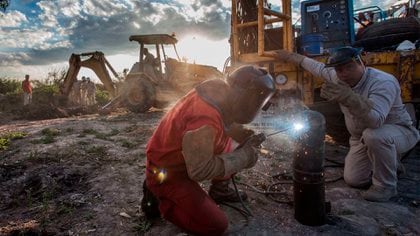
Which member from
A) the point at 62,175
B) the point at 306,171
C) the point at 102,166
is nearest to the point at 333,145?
the point at 306,171

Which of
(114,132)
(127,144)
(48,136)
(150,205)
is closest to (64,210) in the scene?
(150,205)

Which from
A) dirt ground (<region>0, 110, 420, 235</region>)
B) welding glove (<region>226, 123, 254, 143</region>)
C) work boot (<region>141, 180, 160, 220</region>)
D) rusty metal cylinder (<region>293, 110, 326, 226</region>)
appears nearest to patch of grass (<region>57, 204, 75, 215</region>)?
dirt ground (<region>0, 110, 420, 235</region>)

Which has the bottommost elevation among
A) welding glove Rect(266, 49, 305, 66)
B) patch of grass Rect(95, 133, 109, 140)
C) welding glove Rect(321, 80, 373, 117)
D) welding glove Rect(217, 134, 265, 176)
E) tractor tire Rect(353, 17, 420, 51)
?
patch of grass Rect(95, 133, 109, 140)

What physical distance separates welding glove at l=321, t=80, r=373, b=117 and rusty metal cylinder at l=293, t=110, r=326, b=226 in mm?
447

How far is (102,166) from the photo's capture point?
15.1ft

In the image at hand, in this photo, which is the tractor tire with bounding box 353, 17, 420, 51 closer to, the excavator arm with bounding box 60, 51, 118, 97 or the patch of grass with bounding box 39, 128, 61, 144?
the patch of grass with bounding box 39, 128, 61, 144

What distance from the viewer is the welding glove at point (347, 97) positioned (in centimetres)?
310

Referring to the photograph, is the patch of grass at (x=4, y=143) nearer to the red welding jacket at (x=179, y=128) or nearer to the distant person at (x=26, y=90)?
the red welding jacket at (x=179, y=128)

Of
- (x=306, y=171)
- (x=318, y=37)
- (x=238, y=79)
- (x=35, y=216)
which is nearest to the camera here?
(x=238, y=79)

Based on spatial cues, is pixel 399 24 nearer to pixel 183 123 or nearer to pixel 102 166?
pixel 183 123

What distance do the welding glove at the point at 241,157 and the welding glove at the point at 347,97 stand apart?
3.50 feet

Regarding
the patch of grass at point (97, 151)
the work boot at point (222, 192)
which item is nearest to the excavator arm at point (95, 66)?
the patch of grass at point (97, 151)

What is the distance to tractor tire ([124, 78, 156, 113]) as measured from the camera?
1065 centimetres

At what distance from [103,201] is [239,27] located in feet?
13.7
